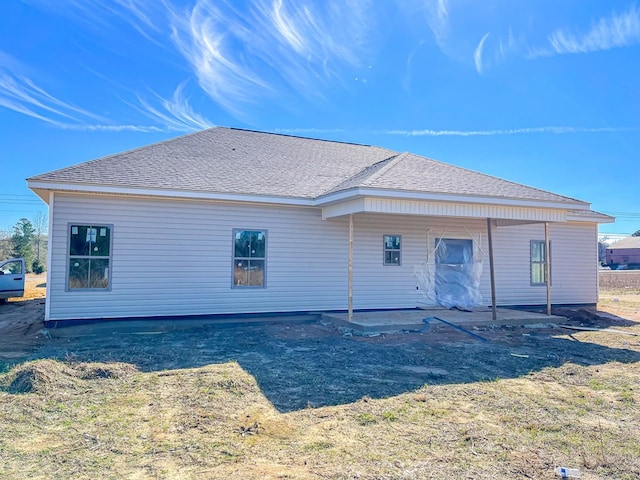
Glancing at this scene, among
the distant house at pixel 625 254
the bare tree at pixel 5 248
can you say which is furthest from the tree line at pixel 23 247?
the distant house at pixel 625 254

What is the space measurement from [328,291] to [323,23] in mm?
6925

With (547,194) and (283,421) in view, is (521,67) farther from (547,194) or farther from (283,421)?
(283,421)

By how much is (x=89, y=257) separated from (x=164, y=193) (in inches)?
82.1

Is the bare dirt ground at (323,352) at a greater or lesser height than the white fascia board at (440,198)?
lesser

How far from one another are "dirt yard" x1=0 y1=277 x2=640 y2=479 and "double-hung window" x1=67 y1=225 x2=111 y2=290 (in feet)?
4.07

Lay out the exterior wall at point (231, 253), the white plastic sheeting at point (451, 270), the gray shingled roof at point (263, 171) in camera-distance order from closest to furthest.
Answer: the exterior wall at point (231, 253) → the gray shingled roof at point (263, 171) → the white plastic sheeting at point (451, 270)

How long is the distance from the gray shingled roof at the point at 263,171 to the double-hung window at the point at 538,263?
285 cm

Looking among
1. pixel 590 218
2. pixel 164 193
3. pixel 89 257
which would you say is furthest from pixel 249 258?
pixel 590 218

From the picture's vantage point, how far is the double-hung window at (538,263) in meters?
13.5

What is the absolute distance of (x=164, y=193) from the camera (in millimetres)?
9453

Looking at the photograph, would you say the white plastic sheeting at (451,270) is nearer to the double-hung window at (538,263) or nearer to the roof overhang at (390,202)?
the double-hung window at (538,263)

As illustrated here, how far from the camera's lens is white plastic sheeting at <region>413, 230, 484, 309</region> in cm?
1221

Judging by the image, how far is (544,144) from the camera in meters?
25.2

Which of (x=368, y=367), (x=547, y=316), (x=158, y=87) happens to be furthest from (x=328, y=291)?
(x=158, y=87)
